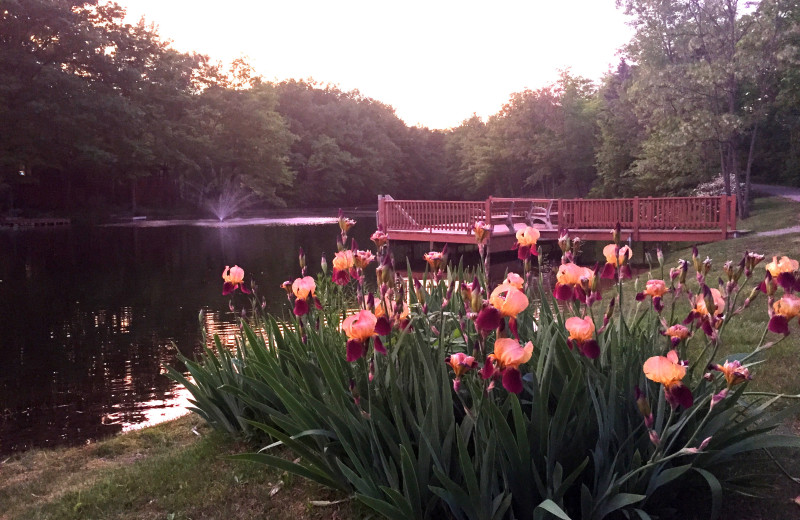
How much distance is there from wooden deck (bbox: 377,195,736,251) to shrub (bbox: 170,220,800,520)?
14035 mm

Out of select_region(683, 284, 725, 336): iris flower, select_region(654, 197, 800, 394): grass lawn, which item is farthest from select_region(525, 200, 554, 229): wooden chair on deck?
select_region(683, 284, 725, 336): iris flower

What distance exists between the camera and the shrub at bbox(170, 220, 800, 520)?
241 centimetres

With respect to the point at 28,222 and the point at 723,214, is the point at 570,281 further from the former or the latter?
the point at 28,222

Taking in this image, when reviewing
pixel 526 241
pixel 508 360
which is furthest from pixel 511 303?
pixel 526 241

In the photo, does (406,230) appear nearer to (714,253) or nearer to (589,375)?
(714,253)

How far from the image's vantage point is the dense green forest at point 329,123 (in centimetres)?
2308

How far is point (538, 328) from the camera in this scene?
3.34m

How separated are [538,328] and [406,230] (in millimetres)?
15906

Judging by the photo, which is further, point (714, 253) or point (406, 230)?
point (406, 230)

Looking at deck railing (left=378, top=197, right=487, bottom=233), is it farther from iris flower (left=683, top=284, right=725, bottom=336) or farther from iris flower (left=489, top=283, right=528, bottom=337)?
iris flower (left=489, top=283, right=528, bottom=337)

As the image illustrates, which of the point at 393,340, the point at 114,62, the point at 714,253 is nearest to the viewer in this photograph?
the point at 393,340

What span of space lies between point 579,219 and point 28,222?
27.1 meters

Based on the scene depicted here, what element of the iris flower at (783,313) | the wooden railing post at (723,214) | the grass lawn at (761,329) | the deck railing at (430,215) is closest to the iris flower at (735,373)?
the iris flower at (783,313)

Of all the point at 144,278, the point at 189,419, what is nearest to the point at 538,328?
the point at 189,419
